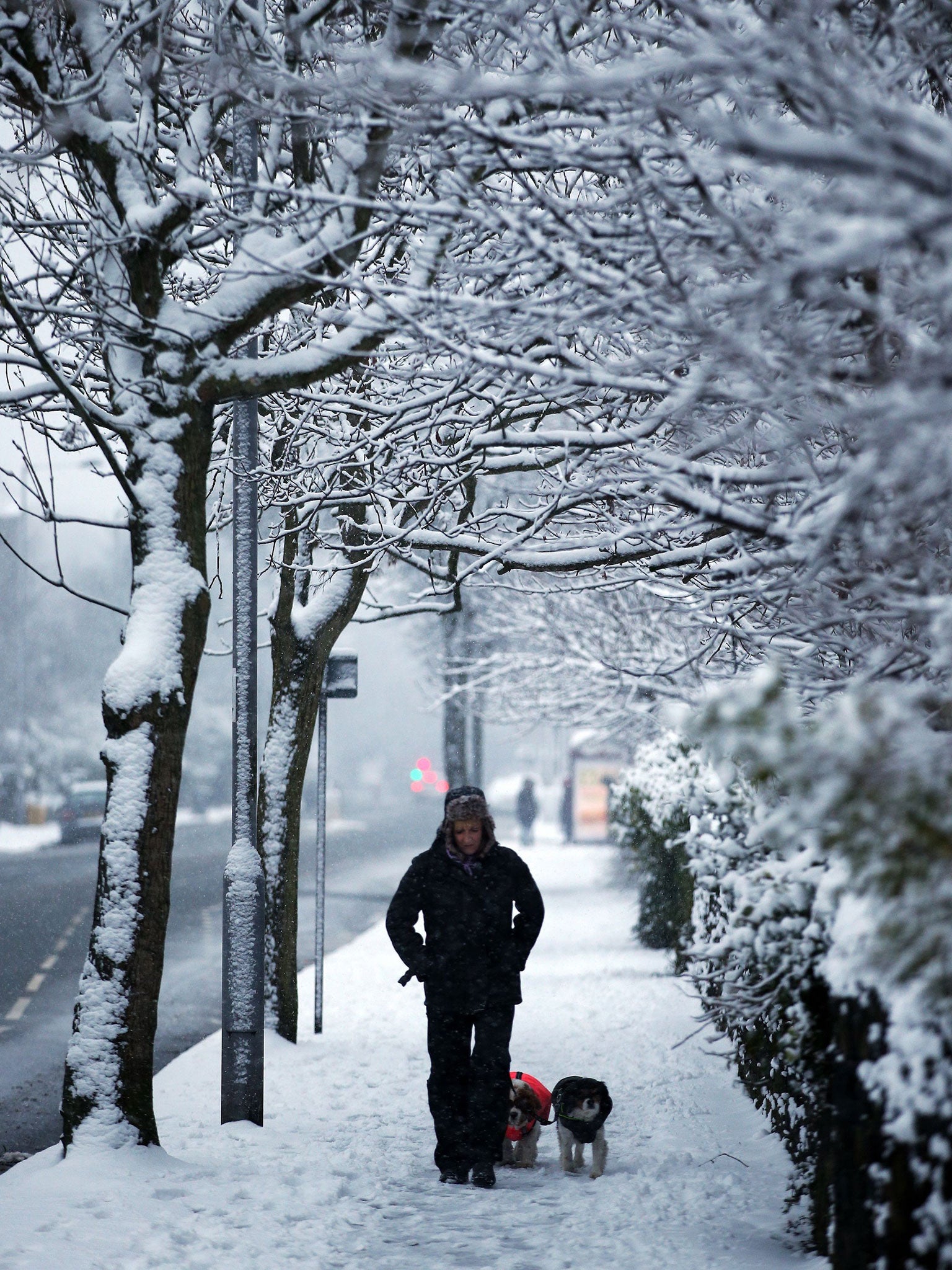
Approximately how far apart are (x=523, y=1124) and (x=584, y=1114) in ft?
1.51

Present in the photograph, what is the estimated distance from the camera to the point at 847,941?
10.9ft

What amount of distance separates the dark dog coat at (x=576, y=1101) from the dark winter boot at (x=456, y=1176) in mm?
477

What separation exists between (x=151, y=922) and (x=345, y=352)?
2.61 m

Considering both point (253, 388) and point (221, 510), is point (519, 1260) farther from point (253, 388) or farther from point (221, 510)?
point (221, 510)

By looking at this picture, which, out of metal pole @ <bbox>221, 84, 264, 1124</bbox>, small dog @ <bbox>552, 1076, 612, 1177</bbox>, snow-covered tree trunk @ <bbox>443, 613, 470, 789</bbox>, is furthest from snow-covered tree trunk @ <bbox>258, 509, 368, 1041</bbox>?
snow-covered tree trunk @ <bbox>443, 613, 470, 789</bbox>

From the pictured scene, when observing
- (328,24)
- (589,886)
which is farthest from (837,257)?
(589,886)

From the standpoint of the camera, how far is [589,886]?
23.8 meters

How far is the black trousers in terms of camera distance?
19.5 ft

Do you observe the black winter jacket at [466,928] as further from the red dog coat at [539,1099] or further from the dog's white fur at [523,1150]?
the dog's white fur at [523,1150]

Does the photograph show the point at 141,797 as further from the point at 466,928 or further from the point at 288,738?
the point at 288,738

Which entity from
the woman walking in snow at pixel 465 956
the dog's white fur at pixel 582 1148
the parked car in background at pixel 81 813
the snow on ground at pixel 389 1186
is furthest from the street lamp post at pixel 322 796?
the parked car in background at pixel 81 813

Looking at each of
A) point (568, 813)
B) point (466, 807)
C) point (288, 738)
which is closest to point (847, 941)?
point (466, 807)

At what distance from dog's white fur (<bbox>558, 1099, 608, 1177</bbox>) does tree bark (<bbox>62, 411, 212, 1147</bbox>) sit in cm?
182

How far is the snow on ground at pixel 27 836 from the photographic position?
3441 centimetres
